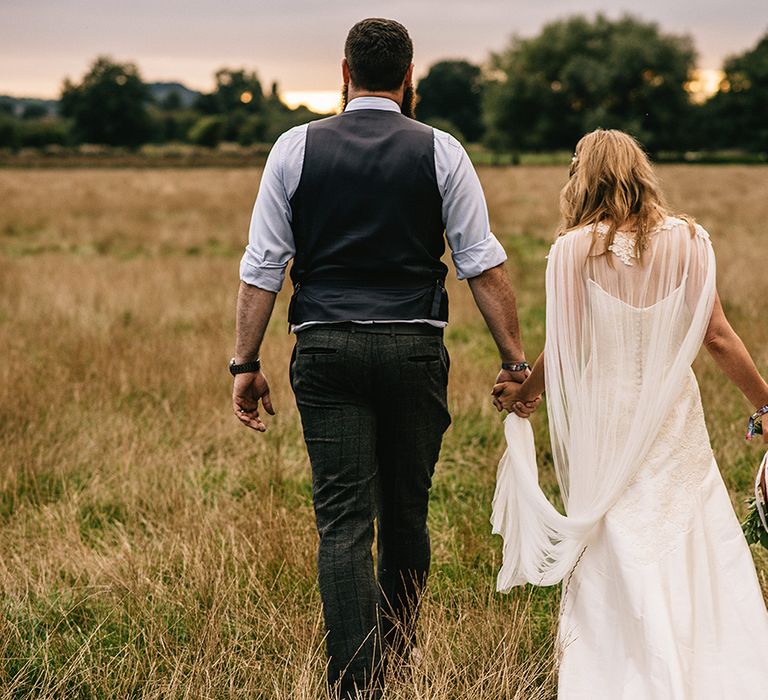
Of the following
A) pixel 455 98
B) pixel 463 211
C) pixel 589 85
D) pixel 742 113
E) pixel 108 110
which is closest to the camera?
pixel 463 211

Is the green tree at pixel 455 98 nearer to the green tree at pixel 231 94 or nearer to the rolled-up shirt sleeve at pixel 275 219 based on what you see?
the green tree at pixel 231 94

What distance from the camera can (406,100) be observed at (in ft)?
10.1

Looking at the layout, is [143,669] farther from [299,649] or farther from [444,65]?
[444,65]

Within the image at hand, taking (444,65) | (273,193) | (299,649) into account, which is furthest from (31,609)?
(444,65)

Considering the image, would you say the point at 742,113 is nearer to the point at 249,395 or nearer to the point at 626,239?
the point at 626,239

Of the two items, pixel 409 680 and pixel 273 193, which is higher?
pixel 273 193

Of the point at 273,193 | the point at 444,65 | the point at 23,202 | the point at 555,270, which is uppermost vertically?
the point at 444,65

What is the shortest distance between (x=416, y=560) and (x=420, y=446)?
0.45m

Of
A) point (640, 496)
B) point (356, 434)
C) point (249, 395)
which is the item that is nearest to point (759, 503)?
point (640, 496)

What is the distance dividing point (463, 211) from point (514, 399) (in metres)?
0.77

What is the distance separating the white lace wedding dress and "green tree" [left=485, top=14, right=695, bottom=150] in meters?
70.9

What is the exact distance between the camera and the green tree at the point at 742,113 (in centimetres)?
7544

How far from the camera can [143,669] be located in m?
3.16

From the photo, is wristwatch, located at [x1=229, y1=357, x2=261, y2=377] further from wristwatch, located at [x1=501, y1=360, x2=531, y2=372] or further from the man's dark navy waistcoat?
wristwatch, located at [x1=501, y1=360, x2=531, y2=372]
